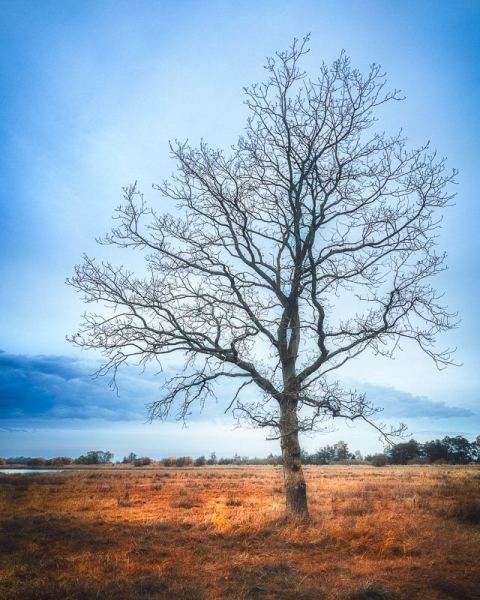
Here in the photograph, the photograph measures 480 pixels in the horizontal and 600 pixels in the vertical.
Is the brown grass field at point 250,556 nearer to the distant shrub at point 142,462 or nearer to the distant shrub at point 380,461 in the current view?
the distant shrub at point 142,462

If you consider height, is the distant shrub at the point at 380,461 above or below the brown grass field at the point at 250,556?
above

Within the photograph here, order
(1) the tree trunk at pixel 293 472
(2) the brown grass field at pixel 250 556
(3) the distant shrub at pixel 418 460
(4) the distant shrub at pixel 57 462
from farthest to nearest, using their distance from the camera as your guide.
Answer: (3) the distant shrub at pixel 418 460 < (4) the distant shrub at pixel 57 462 < (1) the tree trunk at pixel 293 472 < (2) the brown grass field at pixel 250 556

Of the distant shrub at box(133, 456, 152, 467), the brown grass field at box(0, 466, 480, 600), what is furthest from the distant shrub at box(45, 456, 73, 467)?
the brown grass field at box(0, 466, 480, 600)

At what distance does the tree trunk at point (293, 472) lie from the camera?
1088 centimetres

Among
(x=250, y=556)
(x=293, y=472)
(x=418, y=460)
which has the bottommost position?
(x=250, y=556)

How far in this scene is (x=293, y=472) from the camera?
10977 millimetres

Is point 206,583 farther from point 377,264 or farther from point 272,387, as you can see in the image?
point 377,264

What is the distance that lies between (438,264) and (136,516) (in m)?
12.6

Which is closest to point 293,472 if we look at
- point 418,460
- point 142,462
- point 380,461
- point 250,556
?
point 250,556

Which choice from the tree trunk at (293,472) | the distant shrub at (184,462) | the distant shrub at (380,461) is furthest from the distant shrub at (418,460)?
the tree trunk at (293,472)

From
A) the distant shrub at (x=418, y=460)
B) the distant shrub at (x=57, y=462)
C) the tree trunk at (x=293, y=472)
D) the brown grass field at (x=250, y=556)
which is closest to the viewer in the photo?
the brown grass field at (x=250, y=556)

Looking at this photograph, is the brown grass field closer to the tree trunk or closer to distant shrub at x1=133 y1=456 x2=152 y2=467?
the tree trunk

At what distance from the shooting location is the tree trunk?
10875 millimetres

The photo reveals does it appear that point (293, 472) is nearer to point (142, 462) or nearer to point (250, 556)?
point (250, 556)
